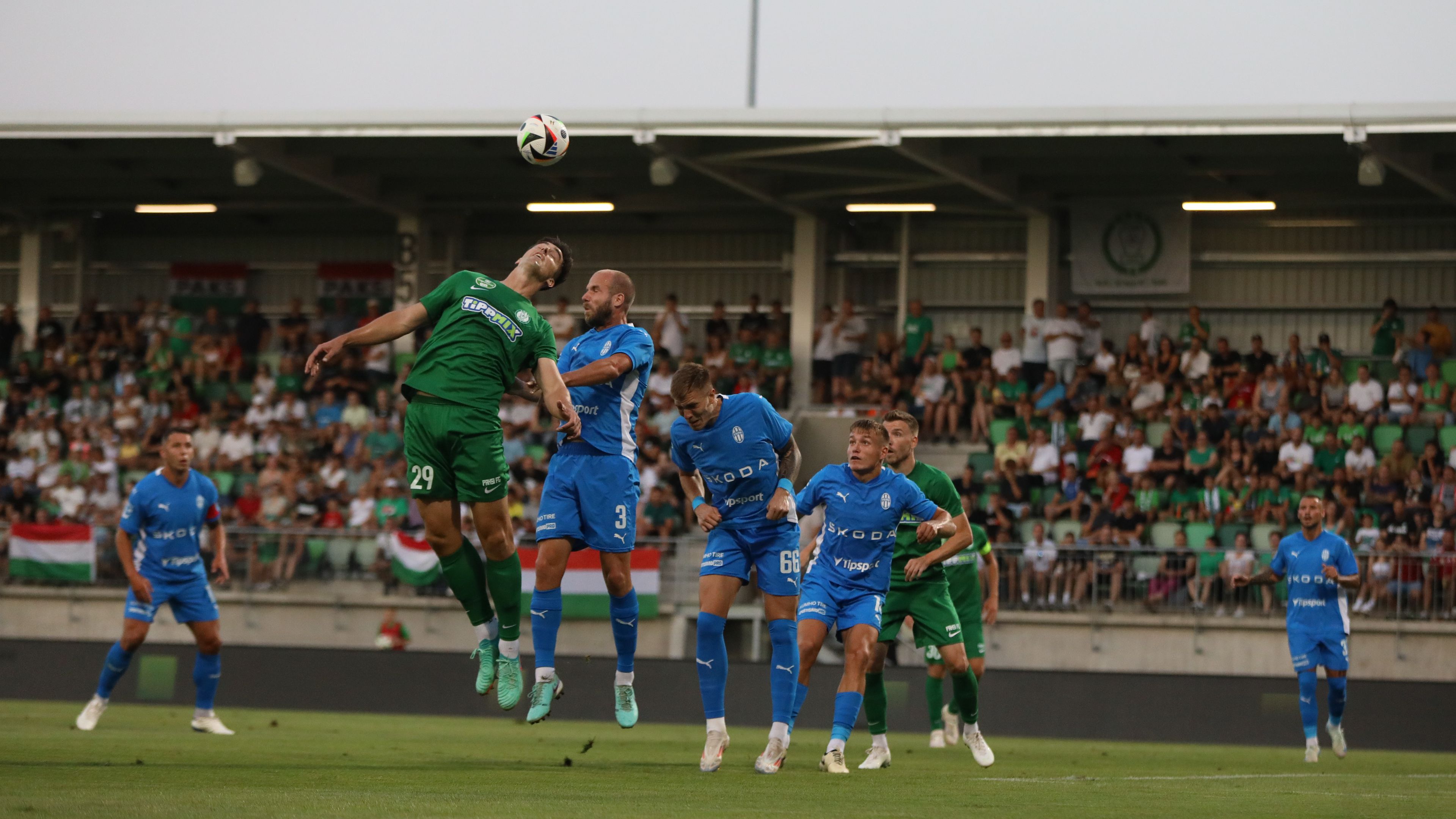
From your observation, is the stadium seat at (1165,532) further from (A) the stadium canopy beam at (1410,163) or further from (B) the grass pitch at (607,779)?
(B) the grass pitch at (607,779)

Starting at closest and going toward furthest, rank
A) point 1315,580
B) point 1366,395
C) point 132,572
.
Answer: point 132,572
point 1315,580
point 1366,395

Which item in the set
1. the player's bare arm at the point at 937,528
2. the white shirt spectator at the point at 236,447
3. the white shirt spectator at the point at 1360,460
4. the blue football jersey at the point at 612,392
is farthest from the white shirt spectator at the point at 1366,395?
the white shirt spectator at the point at 236,447

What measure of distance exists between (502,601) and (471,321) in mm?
1617

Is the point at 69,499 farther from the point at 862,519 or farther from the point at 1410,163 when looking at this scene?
the point at 1410,163

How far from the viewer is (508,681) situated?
30.2 feet

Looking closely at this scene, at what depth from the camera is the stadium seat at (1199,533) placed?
2148cm

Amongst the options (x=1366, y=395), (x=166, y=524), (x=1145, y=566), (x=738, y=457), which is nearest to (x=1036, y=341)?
(x=1366, y=395)

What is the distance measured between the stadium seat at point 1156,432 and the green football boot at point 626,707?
15.2 meters

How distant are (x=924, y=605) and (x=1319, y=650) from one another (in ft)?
15.9

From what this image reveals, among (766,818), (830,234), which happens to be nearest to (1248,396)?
(830,234)

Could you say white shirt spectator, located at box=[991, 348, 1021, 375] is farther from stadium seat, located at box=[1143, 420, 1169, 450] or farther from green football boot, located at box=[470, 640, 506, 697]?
green football boot, located at box=[470, 640, 506, 697]

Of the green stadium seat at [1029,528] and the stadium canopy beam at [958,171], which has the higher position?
the stadium canopy beam at [958,171]

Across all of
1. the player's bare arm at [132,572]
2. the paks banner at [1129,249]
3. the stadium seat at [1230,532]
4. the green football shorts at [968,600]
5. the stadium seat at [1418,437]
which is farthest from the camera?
the paks banner at [1129,249]

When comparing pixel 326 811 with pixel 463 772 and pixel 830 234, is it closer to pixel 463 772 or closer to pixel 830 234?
pixel 463 772
